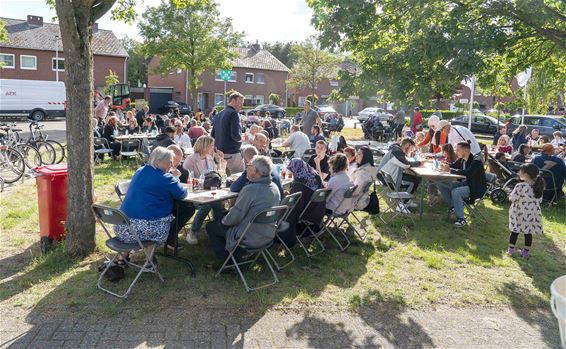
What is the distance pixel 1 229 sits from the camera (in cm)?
660

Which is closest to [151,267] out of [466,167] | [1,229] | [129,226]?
[129,226]

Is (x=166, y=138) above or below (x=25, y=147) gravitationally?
above

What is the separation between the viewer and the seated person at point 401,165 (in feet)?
27.3

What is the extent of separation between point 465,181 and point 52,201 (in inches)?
253

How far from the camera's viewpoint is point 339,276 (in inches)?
216

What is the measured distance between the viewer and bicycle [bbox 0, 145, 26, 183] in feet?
32.8

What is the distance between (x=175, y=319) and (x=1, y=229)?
12.7ft

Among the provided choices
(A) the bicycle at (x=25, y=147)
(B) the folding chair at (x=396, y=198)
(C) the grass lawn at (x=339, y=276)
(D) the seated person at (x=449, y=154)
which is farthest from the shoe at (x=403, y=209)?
(A) the bicycle at (x=25, y=147)

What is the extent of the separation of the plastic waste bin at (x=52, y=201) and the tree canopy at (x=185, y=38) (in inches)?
1087

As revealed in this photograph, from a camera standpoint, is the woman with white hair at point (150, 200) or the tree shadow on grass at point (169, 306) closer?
the tree shadow on grass at point (169, 306)

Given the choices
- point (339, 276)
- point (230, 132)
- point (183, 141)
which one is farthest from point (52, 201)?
point (183, 141)

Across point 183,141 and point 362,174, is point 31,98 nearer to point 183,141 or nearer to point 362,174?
point 183,141

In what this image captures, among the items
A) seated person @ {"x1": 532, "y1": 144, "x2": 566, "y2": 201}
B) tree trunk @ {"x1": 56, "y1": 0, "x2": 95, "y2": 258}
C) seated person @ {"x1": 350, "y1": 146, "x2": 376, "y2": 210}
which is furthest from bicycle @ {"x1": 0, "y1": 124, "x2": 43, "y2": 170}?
seated person @ {"x1": 532, "y1": 144, "x2": 566, "y2": 201}

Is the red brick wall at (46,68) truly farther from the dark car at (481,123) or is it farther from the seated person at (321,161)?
the seated person at (321,161)
